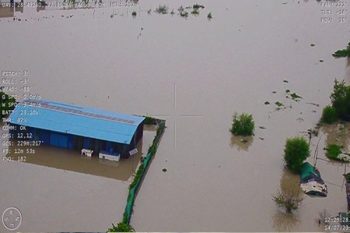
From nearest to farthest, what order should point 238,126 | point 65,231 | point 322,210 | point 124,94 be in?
point 65,231
point 322,210
point 238,126
point 124,94

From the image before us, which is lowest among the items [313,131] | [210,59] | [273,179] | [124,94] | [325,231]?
[325,231]

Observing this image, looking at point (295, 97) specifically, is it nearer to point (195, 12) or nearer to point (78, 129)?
Result: point (78, 129)

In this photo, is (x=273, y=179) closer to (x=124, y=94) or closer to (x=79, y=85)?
(x=124, y=94)

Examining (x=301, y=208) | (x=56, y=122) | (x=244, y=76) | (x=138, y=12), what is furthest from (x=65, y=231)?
(x=138, y=12)

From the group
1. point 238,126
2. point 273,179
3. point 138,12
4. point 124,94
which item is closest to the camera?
point 273,179

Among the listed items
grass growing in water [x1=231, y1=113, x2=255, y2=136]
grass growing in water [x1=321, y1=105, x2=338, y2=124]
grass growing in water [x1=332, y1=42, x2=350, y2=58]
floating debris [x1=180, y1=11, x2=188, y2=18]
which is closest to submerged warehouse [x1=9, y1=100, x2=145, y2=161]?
grass growing in water [x1=231, y1=113, x2=255, y2=136]

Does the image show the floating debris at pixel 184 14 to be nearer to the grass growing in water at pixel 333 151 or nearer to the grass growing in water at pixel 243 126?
the grass growing in water at pixel 243 126

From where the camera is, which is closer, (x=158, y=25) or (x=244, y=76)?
(x=244, y=76)
